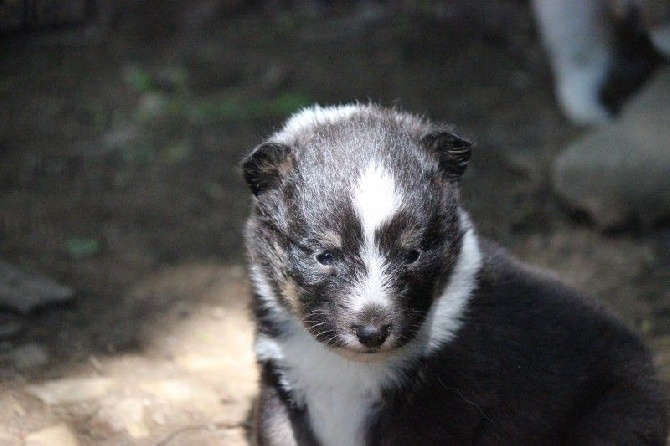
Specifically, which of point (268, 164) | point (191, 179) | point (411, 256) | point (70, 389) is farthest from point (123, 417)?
point (191, 179)

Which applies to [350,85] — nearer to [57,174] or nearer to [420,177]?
[57,174]

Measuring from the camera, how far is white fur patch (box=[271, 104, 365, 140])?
407 cm

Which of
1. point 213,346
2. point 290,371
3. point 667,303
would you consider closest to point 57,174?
point 213,346

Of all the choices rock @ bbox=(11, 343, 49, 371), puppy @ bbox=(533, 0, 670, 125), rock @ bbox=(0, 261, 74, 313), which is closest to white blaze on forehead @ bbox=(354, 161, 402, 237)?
rock @ bbox=(11, 343, 49, 371)

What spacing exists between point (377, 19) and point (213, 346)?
4.78 m

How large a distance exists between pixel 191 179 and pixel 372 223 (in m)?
3.52

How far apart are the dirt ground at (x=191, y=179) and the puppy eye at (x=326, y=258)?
118cm

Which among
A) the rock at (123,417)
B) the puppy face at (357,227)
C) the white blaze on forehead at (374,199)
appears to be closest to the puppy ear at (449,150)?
the puppy face at (357,227)

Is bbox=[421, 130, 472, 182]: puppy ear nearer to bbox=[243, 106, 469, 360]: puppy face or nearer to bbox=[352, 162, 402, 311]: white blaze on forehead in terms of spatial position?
bbox=[243, 106, 469, 360]: puppy face

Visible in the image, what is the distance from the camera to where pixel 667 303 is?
5.64 meters

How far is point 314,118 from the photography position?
411cm

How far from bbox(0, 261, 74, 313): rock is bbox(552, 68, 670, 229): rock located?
3.20m

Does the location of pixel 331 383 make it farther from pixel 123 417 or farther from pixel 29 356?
pixel 29 356

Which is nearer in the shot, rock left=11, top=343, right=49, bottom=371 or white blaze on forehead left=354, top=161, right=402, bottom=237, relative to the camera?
white blaze on forehead left=354, top=161, right=402, bottom=237
